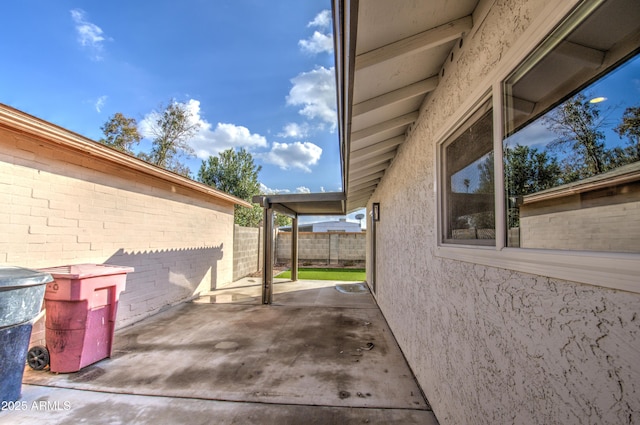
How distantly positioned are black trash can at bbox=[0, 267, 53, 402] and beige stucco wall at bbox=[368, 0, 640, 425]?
4.43 metres

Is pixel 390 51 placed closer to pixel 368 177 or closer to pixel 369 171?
pixel 369 171

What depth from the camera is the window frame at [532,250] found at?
3.07 feet

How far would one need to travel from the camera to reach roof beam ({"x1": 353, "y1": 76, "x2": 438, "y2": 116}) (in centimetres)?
295

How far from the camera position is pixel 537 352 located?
1327 mm

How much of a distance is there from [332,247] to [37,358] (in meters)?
13.6

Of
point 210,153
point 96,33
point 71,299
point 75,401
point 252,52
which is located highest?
point 96,33

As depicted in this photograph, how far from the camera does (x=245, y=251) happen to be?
1285 centimetres

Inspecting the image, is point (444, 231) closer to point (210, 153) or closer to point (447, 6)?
point (447, 6)

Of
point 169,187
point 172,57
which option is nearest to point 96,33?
point 172,57

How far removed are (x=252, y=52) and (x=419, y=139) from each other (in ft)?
30.3

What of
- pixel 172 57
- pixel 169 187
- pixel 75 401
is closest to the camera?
pixel 75 401

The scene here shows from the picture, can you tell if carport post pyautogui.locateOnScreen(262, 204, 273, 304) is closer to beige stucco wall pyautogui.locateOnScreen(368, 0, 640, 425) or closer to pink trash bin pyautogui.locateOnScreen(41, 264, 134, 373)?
pink trash bin pyautogui.locateOnScreen(41, 264, 134, 373)

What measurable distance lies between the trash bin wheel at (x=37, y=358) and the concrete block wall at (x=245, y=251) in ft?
25.4

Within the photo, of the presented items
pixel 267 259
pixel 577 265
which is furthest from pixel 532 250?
pixel 267 259
